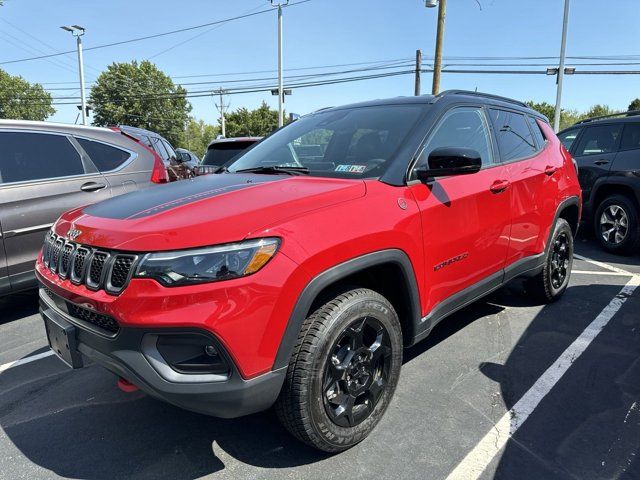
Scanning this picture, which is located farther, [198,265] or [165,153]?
[165,153]

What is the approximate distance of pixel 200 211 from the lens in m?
2.07

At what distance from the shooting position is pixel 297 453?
7.81 ft

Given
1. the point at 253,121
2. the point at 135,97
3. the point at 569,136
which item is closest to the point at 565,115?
the point at 253,121

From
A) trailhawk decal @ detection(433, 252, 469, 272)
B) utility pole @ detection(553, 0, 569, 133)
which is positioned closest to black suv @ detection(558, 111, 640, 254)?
trailhawk decal @ detection(433, 252, 469, 272)

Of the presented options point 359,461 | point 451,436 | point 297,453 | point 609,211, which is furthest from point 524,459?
point 609,211

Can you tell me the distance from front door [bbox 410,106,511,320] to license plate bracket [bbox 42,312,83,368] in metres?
1.82

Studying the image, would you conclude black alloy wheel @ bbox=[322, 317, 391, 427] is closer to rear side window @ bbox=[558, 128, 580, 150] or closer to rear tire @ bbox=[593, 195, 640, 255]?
rear tire @ bbox=[593, 195, 640, 255]

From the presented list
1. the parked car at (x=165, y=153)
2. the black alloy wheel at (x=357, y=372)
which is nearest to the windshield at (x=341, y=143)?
the black alloy wheel at (x=357, y=372)

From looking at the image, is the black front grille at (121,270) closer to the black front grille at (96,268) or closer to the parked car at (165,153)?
the black front grille at (96,268)

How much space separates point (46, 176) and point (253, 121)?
56.4 m

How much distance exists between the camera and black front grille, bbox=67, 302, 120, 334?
1.94m

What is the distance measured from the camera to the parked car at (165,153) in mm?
6024

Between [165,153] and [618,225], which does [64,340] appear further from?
[165,153]

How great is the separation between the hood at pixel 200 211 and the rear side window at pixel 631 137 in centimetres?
555
